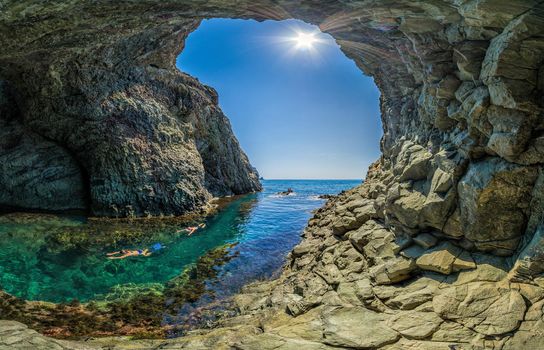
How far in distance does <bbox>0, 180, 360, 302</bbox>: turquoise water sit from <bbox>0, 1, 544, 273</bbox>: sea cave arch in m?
5.17

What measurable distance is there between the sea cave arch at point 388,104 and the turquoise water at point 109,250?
5.17 m

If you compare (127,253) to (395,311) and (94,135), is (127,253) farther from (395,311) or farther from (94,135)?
(94,135)

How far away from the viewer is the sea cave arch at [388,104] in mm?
6289

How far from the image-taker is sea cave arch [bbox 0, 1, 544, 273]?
248 inches

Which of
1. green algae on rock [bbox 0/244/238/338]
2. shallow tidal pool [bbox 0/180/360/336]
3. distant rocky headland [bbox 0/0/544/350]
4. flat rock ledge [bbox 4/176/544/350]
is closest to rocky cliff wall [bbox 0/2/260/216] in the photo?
shallow tidal pool [bbox 0/180/360/336]

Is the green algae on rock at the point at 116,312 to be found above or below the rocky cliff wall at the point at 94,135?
below

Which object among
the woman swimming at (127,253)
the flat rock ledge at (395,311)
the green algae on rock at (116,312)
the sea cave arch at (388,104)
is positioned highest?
the sea cave arch at (388,104)

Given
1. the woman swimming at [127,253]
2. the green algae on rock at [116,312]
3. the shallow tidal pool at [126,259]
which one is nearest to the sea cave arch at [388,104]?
the shallow tidal pool at [126,259]

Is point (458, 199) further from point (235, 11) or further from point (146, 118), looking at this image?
point (146, 118)

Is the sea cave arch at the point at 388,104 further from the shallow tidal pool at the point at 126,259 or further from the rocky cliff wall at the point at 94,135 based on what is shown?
the shallow tidal pool at the point at 126,259

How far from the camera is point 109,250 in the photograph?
16.6 m

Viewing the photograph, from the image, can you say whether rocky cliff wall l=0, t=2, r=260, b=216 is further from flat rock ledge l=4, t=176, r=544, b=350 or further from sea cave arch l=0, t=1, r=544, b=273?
flat rock ledge l=4, t=176, r=544, b=350

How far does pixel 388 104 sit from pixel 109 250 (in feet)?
72.0

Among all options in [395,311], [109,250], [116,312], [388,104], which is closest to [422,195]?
[395,311]
